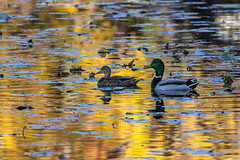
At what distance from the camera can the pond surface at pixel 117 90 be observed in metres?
12.4

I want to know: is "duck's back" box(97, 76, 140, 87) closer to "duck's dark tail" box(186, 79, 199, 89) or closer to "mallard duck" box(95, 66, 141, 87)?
"mallard duck" box(95, 66, 141, 87)

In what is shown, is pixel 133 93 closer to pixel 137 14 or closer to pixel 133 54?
pixel 133 54

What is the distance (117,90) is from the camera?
61.9 feet

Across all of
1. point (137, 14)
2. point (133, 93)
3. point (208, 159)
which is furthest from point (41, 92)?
point (137, 14)

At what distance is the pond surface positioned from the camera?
1241cm

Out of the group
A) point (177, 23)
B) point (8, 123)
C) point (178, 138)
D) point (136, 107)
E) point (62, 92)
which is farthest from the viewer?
point (177, 23)

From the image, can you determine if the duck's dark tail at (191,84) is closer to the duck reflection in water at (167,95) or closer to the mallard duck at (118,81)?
the duck reflection in water at (167,95)

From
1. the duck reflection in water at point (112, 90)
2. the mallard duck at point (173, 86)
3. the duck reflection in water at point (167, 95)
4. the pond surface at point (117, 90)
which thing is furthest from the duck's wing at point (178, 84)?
the duck reflection in water at point (112, 90)

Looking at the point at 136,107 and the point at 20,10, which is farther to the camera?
the point at 20,10

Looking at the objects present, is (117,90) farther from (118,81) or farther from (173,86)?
(173,86)

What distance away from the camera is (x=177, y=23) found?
3503cm

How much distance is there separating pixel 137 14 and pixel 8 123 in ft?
85.0

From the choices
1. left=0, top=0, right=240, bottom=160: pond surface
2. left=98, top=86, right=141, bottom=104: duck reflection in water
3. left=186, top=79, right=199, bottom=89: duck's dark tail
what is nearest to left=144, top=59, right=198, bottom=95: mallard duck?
left=186, top=79, right=199, bottom=89: duck's dark tail

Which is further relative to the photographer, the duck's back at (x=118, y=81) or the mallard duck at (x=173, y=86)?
the duck's back at (x=118, y=81)
